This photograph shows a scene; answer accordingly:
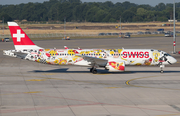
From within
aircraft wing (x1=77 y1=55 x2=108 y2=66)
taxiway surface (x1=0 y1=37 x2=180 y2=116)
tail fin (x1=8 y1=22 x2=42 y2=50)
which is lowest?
taxiway surface (x1=0 y1=37 x2=180 y2=116)

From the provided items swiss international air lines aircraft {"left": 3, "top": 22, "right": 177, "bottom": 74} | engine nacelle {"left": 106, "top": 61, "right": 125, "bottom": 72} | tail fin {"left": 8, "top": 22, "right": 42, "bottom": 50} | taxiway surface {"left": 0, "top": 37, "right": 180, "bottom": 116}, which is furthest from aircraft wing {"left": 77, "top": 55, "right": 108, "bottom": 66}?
tail fin {"left": 8, "top": 22, "right": 42, "bottom": 50}

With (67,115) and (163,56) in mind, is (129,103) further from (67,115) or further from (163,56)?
(163,56)

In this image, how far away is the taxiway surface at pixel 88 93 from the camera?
82.3 feet

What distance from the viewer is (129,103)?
2758 centimetres

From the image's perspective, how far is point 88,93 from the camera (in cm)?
3181

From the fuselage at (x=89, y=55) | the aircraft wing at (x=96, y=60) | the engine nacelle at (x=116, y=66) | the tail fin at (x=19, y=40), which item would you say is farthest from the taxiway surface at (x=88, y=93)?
the tail fin at (x=19, y=40)

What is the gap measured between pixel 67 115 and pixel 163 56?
1030 inches

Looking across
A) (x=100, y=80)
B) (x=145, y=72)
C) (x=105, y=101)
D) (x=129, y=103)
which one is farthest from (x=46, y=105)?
(x=145, y=72)

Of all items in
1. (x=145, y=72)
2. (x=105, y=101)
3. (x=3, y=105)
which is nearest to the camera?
(x=3, y=105)

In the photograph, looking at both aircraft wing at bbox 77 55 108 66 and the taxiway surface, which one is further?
aircraft wing at bbox 77 55 108 66

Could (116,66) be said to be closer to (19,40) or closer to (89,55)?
(89,55)

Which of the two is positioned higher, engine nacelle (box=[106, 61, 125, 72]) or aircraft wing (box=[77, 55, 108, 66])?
aircraft wing (box=[77, 55, 108, 66])

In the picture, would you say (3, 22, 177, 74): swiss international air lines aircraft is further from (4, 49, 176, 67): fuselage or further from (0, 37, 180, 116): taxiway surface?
(0, 37, 180, 116): taxiway surface

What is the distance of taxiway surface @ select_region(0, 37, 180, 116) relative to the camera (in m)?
25.1
